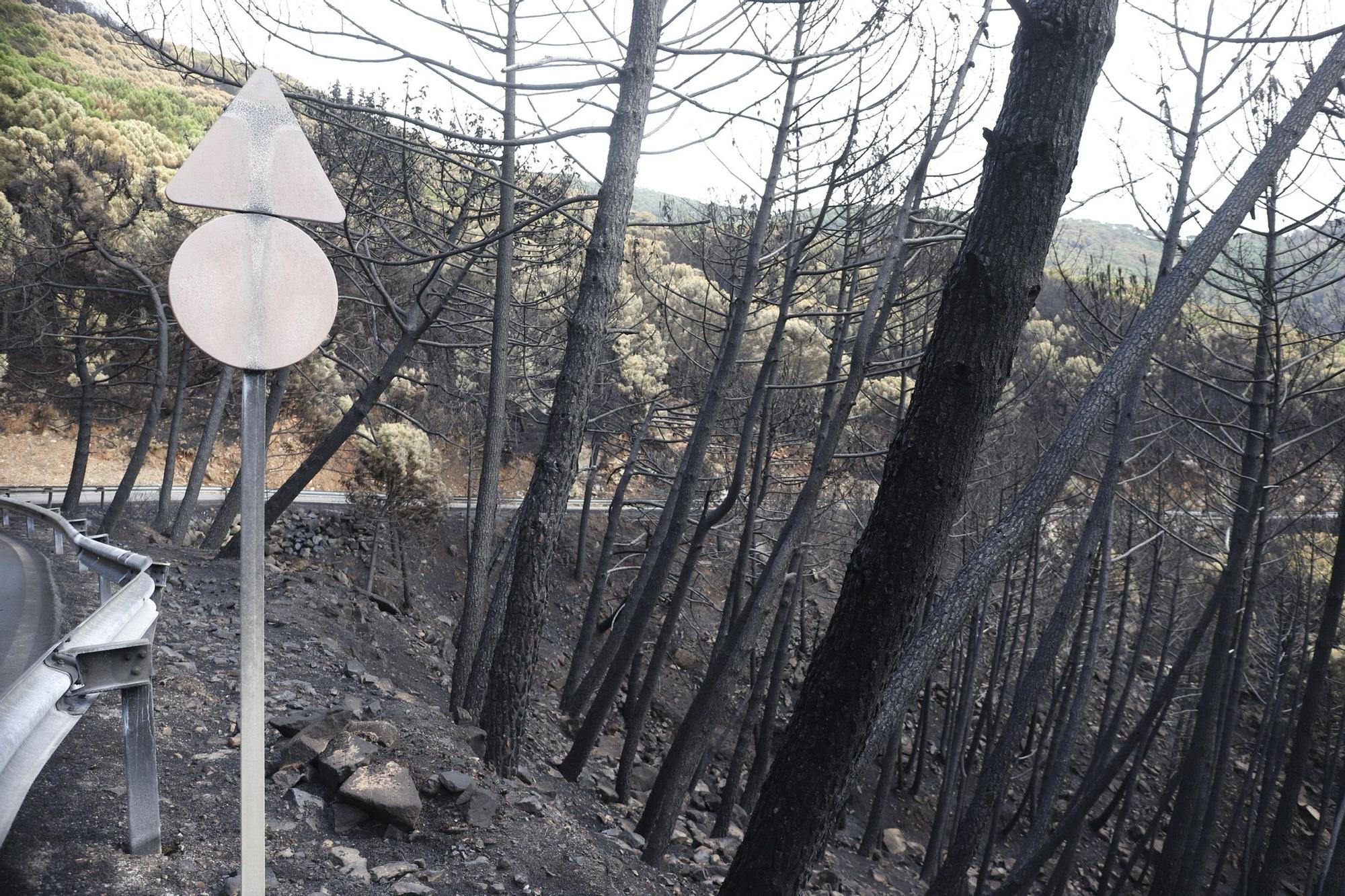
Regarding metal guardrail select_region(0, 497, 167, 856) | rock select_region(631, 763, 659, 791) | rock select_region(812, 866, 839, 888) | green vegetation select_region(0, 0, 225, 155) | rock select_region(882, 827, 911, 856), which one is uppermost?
green vegetation select_region(0, 0, 225, 155)

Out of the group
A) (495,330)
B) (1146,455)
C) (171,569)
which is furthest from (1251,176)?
(1146,455)

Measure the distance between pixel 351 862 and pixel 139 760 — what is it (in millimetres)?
1290

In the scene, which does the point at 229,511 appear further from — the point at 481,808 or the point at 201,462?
the point at 481,808

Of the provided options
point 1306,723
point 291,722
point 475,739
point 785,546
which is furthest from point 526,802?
point 1306,723

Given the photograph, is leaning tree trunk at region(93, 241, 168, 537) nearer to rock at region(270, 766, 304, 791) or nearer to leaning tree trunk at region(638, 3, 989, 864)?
leaning tree trunk at region(638, 3, 989, 864)

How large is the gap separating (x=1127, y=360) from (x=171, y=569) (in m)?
9.26

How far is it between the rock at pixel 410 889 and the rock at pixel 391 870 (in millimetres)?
50

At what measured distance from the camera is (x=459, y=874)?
4070 millimetres

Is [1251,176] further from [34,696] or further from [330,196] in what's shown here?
[34,696]

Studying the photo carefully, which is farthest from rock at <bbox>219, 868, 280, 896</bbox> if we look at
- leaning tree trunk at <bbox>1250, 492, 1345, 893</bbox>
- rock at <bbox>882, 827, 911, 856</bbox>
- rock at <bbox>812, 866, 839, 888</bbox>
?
rock at <bbox>882, 827, 911, 856</bbox>

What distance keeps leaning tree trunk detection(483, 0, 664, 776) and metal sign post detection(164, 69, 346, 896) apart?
142 inches

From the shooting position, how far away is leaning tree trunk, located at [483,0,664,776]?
19.9 feet

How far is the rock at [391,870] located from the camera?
3.73 metres

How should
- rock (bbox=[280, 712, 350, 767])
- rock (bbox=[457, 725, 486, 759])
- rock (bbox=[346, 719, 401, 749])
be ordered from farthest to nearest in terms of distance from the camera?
1. rock (bbox=[457, 725, 486, 759])
2. rock (bbox=[346, 719, 401, 749])
3. rock (bbox=[280, 712, 350, 767])
